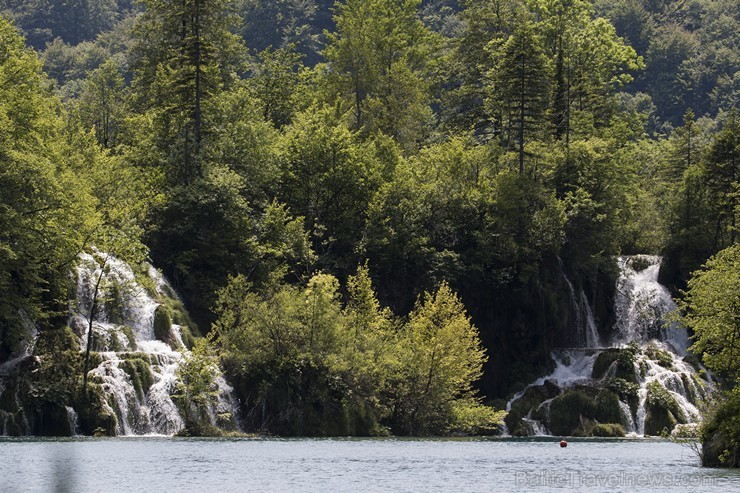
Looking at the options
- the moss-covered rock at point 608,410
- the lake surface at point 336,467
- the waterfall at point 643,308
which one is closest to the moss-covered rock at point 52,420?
the lake surface at point 336,467

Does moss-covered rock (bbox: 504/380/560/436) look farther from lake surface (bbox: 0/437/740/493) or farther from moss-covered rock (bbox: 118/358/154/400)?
moss-covered rock (bbox: 118/358/154/400)

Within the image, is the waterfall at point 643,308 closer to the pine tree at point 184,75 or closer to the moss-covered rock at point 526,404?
the moss-covered rock at point 526,404

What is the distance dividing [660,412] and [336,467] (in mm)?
37690

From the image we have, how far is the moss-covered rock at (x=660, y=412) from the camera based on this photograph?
269ft

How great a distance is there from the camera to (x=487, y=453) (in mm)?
60281

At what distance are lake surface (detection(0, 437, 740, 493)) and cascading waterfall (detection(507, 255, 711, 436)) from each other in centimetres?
1547

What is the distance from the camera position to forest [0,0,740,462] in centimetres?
7144

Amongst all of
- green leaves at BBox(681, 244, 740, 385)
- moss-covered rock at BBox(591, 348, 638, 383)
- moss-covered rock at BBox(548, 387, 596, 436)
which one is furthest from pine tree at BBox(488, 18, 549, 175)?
green leaves at BBox(681, 244, 740, 385)

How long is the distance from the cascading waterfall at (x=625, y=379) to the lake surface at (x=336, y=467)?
1547 centimetres

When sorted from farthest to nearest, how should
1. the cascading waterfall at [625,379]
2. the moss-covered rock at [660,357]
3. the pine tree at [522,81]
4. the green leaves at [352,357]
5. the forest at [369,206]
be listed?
1. the pine tree at [522,81]
2. the moss-covered rock at [660,357]
3. the cascading waterfall at [625,379]
4. the green leaves at [352,357]
5. the forest at [369,206]

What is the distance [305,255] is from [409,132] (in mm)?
26090

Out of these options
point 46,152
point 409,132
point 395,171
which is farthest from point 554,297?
point 46,152

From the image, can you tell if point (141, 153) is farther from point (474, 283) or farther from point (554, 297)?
point (554, 297)

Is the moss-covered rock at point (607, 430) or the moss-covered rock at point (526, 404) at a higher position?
the moss-covered rock at point (526, 404)
